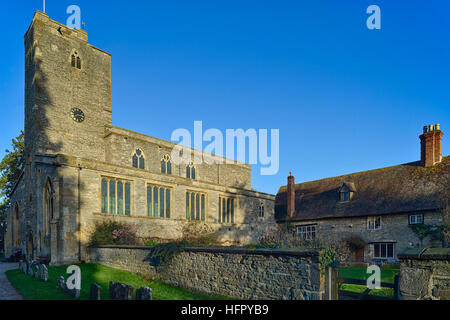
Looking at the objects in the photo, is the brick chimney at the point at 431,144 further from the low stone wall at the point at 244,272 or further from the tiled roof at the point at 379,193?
the low stone wall at the point at 244,272

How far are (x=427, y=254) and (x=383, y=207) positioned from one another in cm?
2106

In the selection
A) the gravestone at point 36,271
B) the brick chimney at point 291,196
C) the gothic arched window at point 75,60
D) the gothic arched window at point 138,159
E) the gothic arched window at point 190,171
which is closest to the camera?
the gravestone at point 36,271

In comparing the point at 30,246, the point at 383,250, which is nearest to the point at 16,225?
the point at 30,246

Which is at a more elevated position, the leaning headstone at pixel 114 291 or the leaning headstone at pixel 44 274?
the leaning headstone at pixel 114 291

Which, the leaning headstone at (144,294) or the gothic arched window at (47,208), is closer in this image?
the leaning headstone at (144,294)

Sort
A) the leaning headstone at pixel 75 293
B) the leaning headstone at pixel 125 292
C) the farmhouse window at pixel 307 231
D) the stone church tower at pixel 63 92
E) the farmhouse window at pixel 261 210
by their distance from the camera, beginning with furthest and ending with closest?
the farmhouse window at pixel 261 210 < the farmhouse window at pixel 307 231 < the stone church tower at pixel 63 92 < the leaning headstone at pixel 75 293 < the leaning headstone at pixel 125 292

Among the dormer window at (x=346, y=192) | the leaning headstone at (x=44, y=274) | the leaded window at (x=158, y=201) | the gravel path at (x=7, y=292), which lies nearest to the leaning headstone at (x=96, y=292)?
the gravel path at (x=7, y=292)

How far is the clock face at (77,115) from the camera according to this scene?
2580 centimetres

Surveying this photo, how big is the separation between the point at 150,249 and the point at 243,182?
24.4m

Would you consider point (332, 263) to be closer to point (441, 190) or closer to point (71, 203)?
point (71, 203)

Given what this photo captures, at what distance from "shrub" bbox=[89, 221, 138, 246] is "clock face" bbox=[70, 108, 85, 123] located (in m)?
12.2

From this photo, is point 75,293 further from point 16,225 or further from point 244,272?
point 16,225

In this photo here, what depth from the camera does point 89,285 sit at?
11.7 m
